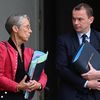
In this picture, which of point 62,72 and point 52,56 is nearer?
point 62,72

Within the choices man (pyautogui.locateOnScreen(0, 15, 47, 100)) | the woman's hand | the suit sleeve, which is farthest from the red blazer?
the suit sleeve

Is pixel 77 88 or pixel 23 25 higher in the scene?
pixel 23 25

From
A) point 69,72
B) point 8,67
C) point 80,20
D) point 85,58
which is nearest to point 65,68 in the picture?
point 69,72

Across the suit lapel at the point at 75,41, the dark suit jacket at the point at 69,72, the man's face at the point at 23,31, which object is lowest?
the dark suit jacket at the point at 69,72

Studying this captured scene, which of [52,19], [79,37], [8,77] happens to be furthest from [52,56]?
[8,77]

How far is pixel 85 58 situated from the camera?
4.19m

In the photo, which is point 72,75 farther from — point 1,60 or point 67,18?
point 67,18

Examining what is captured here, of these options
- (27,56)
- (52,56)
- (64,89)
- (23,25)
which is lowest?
(52,56)

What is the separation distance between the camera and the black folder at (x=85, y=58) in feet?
13.7

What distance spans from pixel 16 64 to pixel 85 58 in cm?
60

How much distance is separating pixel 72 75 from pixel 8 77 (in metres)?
0.60

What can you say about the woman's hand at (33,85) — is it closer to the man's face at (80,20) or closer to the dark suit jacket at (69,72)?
the dark suit jacket at (69,72)

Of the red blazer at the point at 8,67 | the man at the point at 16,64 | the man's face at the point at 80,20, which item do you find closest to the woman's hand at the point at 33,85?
the man at the point at 16,64

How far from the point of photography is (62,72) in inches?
171
